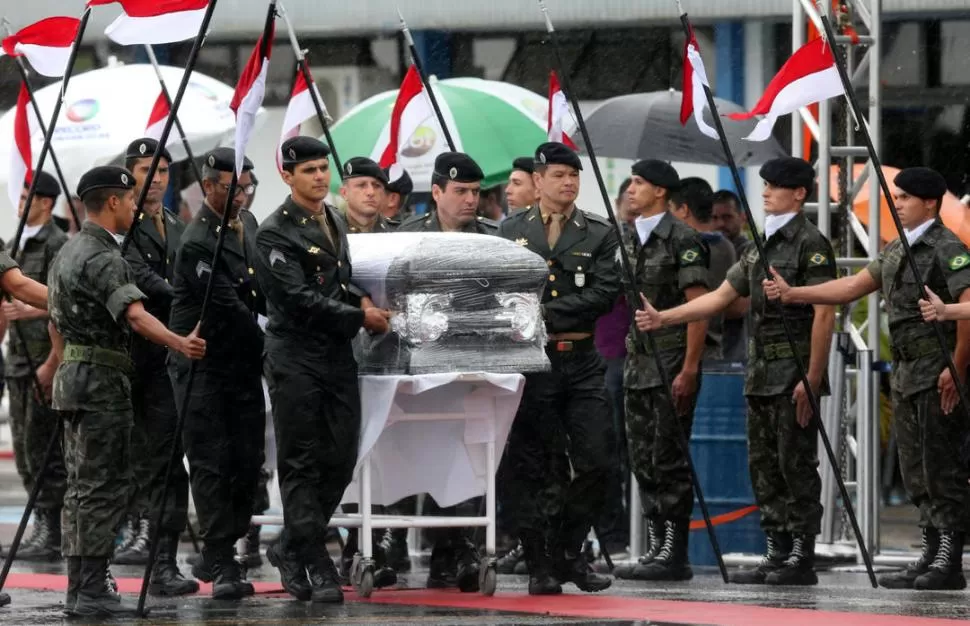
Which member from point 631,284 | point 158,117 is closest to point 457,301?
point 631,284

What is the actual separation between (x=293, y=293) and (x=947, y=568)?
147 inches

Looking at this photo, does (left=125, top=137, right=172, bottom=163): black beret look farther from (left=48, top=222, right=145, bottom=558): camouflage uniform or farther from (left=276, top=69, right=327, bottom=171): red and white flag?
(left=48, top=222, right=145, bottom=558): camouflage uniform

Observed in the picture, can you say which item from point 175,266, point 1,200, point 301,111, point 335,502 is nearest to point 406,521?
point 335,502

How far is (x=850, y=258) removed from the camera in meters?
12.3

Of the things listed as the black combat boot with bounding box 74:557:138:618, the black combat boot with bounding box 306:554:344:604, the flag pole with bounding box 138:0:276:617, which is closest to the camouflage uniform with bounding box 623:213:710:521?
the black combat boot with bounding box 306:554:344:604

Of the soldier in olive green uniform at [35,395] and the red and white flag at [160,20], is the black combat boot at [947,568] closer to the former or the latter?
the red and white flag at [160,20]

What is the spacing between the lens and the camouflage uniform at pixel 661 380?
1145 centimetres

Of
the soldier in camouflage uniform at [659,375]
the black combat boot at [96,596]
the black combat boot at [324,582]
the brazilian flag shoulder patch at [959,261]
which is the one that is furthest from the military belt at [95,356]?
the brazilian flag shoulder patch at [959,261]

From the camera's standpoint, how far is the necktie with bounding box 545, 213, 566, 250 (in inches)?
413

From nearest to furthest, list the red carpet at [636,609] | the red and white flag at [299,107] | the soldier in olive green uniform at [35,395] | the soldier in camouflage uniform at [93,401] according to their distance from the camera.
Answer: the red carpet at [636,609], the soldier in camouflage uniform at [93,401], the red and white flag at [299,107], the soldier in olive green uniform at [35,395]

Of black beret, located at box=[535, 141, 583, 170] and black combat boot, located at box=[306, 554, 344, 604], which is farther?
black beret, located at box=[535, 141, 583, 170]

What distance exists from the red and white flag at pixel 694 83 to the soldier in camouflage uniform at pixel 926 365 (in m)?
0.98

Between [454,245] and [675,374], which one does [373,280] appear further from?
[675,374]

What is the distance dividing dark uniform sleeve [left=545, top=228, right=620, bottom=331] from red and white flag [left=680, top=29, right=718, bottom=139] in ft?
3.13
